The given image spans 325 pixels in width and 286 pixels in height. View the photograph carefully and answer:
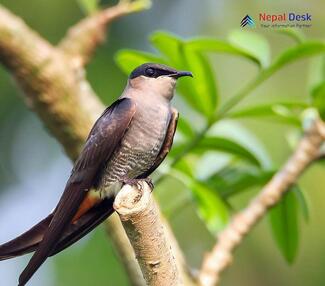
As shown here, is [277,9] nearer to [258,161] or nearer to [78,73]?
[258,161]

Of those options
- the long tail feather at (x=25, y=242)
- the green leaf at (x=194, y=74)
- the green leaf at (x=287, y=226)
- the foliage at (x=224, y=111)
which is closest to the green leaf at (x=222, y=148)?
the foliage at (x=224, y=111)

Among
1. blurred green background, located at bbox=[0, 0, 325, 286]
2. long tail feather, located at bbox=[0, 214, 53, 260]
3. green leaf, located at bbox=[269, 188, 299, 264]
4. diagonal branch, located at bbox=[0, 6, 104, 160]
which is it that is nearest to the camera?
long tail feather, located at bbox=[0, 214, 53, 260]

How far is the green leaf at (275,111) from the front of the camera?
416cm

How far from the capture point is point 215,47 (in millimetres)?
4027

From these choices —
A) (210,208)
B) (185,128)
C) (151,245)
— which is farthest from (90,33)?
(151,245)

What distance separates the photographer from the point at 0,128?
23.8 feet

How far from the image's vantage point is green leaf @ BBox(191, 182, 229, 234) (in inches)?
168

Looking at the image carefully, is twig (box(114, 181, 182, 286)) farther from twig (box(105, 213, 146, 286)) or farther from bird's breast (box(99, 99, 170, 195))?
twig (box(105, 213, 146, 286))

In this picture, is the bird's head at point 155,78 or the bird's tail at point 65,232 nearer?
the bird's tail at point 65,232

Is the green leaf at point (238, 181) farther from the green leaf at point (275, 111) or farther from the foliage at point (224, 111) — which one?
the green leaf at point (275, 111)

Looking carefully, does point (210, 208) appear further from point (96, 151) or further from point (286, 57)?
point (96, 151)

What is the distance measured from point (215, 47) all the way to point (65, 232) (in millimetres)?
1163

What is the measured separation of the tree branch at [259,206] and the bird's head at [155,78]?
2.00 ft

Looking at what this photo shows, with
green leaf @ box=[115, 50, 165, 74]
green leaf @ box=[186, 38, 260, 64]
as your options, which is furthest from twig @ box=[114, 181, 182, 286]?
green leaf @ box=[115, 50, 165, 74]
